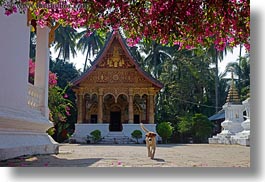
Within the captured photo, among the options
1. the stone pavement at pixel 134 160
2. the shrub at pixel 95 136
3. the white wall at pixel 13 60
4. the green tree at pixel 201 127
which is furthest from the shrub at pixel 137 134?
the white wall at pixel 13 60

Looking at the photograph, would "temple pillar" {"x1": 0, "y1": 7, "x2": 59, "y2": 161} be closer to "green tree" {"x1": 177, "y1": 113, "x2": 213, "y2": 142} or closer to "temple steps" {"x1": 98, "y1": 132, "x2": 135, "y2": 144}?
"green tree" {"x1": 177, "y1": 113, "x2": 213, "y2": 142}

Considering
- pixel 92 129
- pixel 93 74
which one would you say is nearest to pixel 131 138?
pixel 92 129

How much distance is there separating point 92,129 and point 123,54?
230 centimetres

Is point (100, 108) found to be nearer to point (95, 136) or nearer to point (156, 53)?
point (95, 136)

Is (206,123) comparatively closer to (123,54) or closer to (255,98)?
(123,54)

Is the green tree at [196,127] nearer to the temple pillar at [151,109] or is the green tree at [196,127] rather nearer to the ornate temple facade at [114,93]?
the ornate temple facade at [114,93]

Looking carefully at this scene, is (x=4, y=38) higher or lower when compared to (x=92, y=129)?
higher

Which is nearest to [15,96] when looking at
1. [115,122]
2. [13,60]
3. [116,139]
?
[13,60]

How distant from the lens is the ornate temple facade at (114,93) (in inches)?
386

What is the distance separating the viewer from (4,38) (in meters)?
2.76

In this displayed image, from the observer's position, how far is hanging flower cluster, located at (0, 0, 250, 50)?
220cm

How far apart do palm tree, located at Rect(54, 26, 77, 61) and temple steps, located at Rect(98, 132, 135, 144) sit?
18.6ft

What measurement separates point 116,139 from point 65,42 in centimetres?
629

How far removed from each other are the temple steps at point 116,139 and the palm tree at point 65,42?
5655 mm
